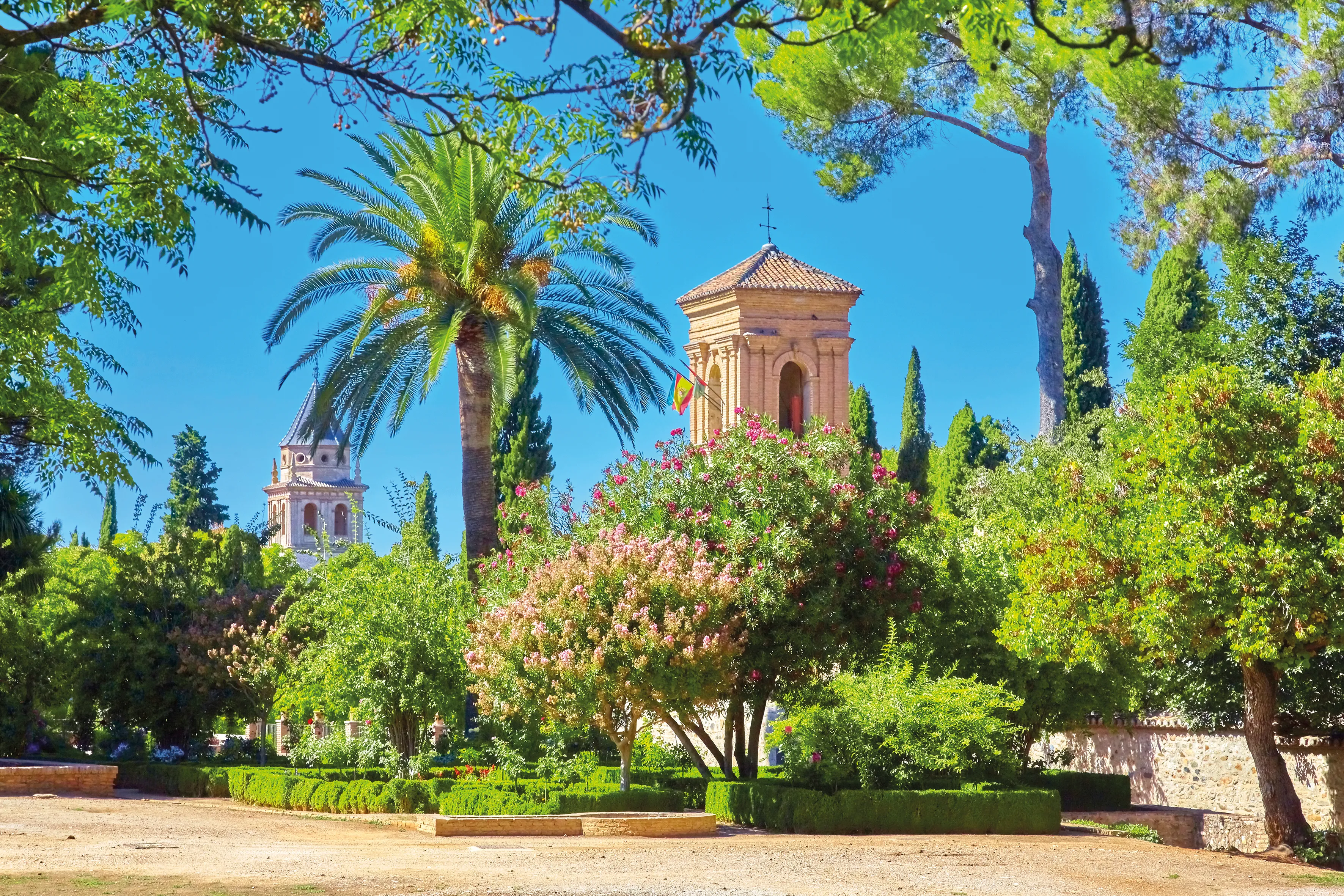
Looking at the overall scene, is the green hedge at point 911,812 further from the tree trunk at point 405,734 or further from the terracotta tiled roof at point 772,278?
the terracotta tiled roof at point 772,278

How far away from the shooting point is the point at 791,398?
51.6m

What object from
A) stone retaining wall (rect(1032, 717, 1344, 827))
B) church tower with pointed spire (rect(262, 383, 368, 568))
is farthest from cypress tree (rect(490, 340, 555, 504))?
church tower with pointed spire (rect(262, 383, 368, 568))

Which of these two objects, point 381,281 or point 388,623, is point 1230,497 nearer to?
point 388,623

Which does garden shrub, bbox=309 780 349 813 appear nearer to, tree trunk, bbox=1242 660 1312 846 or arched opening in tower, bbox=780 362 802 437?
tree trunk, bbox=1242 660 1312 846

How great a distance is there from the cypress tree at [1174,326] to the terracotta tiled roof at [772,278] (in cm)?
1278

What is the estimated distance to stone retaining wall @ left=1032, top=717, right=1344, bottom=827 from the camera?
20703 millimetres

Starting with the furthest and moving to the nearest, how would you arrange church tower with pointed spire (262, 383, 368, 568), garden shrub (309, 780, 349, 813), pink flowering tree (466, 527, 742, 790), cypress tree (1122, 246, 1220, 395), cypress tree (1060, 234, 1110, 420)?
church tower with pointed spire (262, 383, 368, 568), cypress tree (1060, 234, 1110, 420), cypress tree (1122, 246, 1220, 395), garden shrub (309, 780, 349, 813), pink flowering tree (466, 527, 742, 790)

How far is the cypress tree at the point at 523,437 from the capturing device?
4500 cm

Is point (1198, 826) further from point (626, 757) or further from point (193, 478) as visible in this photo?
point (193, 478)

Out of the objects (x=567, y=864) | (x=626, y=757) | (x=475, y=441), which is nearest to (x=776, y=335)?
(x=475, y=441)

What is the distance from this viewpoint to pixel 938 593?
21.9 metres

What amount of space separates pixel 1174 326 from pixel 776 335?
14946 millimetres

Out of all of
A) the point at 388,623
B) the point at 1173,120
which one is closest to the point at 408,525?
the point at 388,623

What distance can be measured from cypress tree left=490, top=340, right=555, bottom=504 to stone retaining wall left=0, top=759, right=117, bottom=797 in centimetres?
2231
